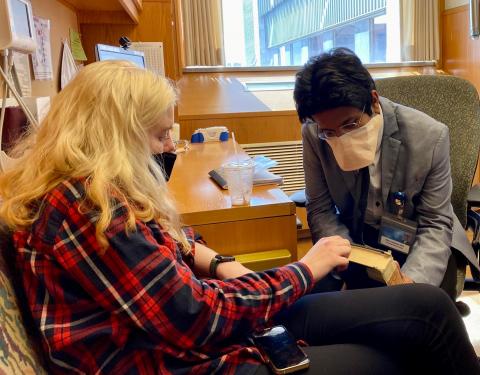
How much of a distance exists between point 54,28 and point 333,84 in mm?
1191

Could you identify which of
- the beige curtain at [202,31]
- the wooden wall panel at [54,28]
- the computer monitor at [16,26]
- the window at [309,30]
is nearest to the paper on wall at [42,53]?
the wooden wall panel at [54,28]

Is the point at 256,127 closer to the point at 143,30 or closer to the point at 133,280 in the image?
the point at 143,30

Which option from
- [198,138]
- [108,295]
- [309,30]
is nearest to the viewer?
[108,295]

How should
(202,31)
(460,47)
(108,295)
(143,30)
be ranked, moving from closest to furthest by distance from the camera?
1. (108,295)
2. (143,30)
3. (202,31)
4. (460,47)

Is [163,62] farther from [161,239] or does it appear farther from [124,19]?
[161,239]

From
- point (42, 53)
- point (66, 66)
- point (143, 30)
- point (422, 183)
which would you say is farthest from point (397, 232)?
point (143, 30)

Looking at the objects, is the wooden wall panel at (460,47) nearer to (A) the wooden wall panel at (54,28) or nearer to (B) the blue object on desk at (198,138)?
(B) the blue object on desk at (198,138)

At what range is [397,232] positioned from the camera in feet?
3.84

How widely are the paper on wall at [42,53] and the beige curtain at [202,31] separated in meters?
1.66

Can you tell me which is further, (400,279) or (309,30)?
(309,30)

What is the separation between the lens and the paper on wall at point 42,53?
55.4 inches

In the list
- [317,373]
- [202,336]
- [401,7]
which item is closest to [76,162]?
[202,336]

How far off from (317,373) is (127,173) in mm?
451

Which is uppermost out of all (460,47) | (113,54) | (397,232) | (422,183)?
(460,47)
